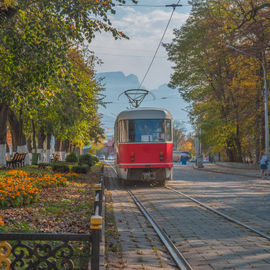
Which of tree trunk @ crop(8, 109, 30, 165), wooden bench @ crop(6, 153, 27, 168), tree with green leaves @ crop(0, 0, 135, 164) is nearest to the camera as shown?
tree with green leaves @ crop(0, 0, 135, 164)

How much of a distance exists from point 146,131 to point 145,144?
630mm

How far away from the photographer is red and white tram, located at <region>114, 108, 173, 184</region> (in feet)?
58.1

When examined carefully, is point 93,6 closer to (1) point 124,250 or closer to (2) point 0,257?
(1) point 124,250

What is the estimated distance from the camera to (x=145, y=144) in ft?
58.4

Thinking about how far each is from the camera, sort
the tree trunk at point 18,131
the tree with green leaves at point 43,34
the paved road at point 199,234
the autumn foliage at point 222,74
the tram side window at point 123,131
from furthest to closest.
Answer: the autumn foliage at point 222,74
the tree trunk at point 18,131
the tram side window at point 123,131
the tree with green leaves at point 43,34
the paved road at point 199,234

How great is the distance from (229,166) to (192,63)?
11871 millimetres

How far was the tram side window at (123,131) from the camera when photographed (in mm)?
18047

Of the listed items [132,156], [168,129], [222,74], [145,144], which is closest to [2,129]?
[132,156]

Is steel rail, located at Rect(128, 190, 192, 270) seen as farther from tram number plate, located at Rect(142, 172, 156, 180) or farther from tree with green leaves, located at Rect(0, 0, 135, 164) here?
tram number plate, located at Rect(142, 172, 156, 180)

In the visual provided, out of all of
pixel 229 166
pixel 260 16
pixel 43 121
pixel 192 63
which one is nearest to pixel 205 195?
pixel 43 121

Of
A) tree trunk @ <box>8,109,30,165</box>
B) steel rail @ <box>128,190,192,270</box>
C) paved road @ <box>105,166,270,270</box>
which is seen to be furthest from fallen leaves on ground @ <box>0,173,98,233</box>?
tree trunk @ <box>8,109,30,165</box>

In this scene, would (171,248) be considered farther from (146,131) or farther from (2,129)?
(2,129)

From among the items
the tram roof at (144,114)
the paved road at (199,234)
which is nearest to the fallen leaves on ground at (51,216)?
the paved road at (199,234)

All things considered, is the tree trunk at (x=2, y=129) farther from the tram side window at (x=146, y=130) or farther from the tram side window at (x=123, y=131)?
the tram side window at (x=146, y=130)
